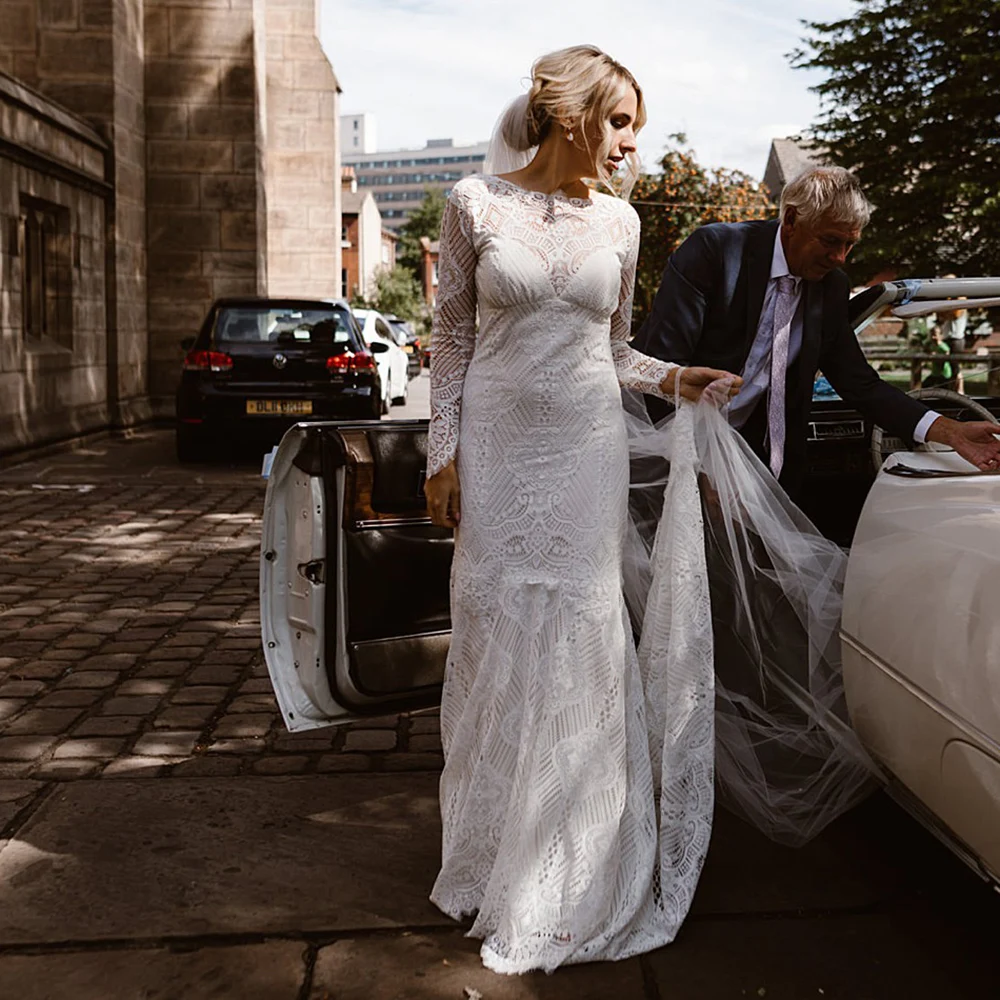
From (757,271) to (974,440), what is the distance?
3.22 ft

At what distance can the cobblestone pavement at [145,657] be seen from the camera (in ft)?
15.3

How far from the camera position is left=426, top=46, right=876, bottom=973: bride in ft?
10.3

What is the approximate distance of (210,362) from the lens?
14.1 meters

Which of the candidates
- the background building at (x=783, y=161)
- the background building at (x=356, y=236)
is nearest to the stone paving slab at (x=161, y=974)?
the background building at (x=783, y=161)

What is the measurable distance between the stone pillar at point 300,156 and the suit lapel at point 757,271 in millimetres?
24394

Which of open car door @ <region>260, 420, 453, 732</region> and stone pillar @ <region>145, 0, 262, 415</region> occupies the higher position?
stone pillar @ <region>145, 0, 262, 415</region>

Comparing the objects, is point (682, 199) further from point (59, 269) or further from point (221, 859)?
point (221, 859)

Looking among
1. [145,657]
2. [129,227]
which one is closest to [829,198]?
[145,657]

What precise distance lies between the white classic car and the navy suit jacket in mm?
257

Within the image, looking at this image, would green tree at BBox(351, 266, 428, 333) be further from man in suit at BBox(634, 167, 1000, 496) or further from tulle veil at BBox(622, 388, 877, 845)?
tulle veil at BBox(622, 388, 877, 845)

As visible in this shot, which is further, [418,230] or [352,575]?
[418,230]

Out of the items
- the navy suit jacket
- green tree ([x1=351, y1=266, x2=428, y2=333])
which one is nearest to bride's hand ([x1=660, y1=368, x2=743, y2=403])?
the navy suit jacket

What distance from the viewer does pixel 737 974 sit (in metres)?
3.04

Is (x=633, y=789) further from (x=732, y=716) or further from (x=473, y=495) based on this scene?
(x=473, y=495)
